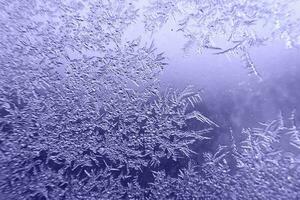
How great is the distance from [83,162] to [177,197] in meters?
0.22

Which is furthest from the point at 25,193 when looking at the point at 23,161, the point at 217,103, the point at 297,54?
the point at 297,54

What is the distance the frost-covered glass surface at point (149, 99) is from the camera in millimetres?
756

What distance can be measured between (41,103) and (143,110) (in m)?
0.23

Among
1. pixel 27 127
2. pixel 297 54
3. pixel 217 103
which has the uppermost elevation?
pixel 297 54

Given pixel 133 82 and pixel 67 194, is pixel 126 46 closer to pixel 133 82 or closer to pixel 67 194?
pixel 133 82

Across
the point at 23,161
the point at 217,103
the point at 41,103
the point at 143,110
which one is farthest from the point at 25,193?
the point at 217,103

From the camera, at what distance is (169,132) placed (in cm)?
78

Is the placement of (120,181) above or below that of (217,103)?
below

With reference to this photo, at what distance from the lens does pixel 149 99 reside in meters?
0.79

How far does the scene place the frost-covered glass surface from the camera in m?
0.76

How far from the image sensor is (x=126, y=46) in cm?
81

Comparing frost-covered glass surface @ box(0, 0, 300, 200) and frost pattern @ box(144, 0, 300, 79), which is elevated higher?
frost pattern @ box(144, 0, 300, 79)

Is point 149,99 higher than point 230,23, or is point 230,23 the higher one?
point 230,23

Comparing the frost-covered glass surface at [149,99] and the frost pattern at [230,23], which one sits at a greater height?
the frost pattern at [230,23]
